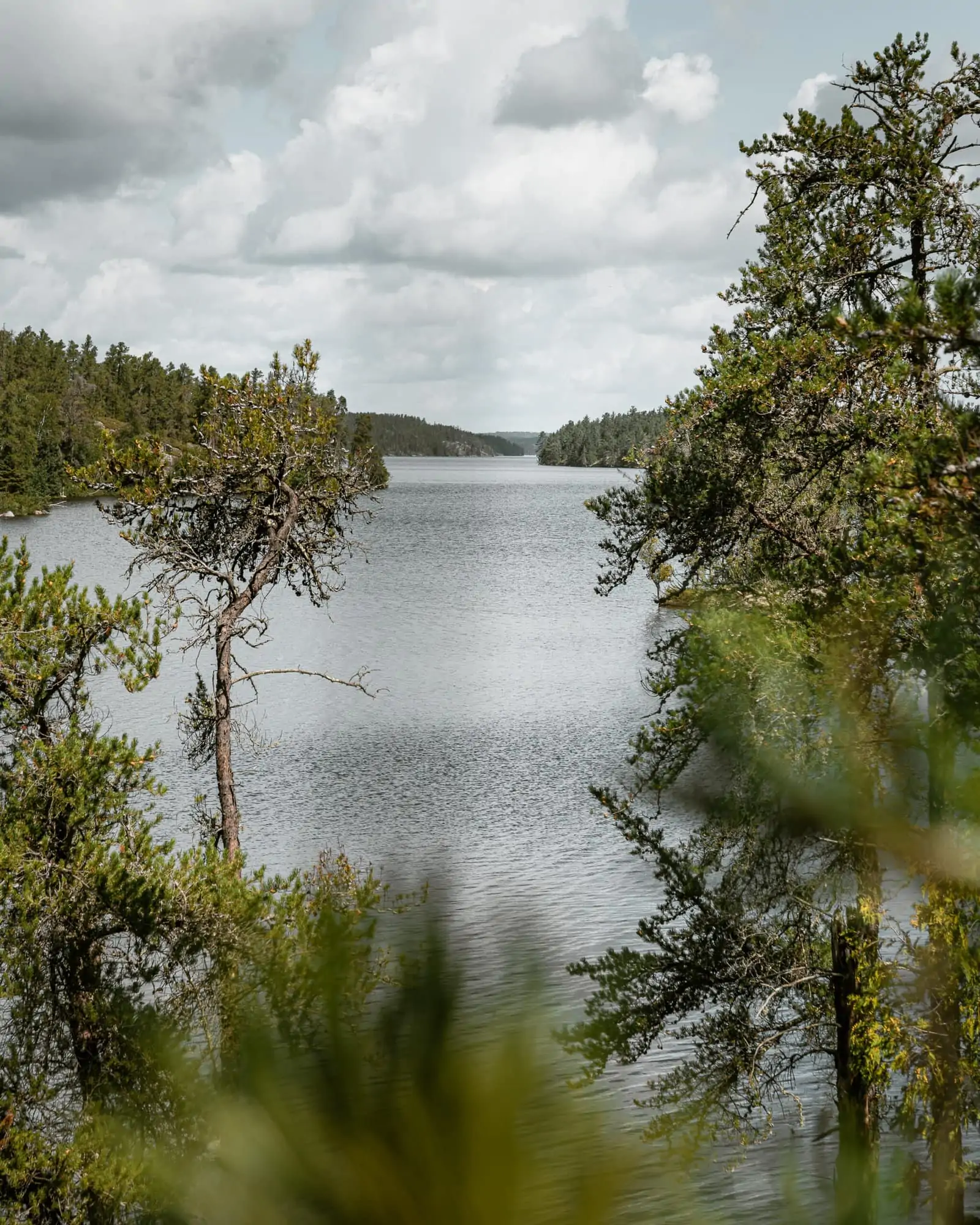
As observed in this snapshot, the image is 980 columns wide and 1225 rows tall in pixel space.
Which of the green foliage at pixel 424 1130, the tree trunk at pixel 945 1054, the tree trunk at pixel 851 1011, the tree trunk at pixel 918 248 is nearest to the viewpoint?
the green foliage at pixel 424 1130

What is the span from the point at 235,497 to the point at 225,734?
390cm

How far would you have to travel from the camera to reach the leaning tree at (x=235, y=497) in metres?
18.1

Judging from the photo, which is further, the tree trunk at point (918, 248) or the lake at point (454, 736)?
the lake at point (454, 736)

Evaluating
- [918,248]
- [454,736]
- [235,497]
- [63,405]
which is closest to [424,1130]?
[918,248]

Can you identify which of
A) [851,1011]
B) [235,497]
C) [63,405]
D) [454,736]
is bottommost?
[454,736]

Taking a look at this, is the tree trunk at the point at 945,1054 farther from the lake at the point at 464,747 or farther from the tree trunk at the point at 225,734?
the tree trunk at the point at 225,734

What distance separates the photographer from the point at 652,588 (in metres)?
64.1

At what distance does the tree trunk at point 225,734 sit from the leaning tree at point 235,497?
0.08 ft

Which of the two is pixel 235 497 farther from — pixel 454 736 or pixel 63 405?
pixel 63 405

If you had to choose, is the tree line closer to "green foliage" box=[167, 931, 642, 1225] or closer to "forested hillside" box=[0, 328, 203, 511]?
"green foliage" box=[167, 931, 642, 1225]

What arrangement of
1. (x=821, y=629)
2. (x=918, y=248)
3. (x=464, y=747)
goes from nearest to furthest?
(x=821, y=629), (x=918, y=248), (x=464, y=747)

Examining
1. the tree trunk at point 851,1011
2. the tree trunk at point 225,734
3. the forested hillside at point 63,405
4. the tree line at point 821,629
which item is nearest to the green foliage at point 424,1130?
the tree line at point 821,629

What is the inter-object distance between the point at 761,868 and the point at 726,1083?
227cm

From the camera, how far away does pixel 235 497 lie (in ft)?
63.8
